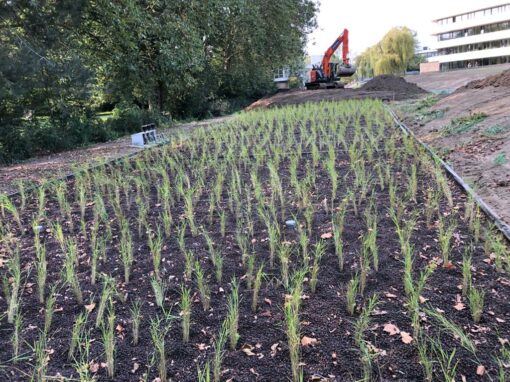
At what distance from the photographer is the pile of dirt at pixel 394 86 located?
Answer: 17500 millimetres

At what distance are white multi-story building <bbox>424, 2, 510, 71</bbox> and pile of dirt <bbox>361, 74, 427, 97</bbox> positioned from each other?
39203 mm

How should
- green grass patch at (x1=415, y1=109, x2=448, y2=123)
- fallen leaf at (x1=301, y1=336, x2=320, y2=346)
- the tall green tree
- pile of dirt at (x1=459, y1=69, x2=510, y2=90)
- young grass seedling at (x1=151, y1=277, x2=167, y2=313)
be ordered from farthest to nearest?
pile of dirt at (x1=459, y1=69, x2=510, y2=90)
green grass patch at (x1=415, y1=109, x2=448, y2=123)
the tall green tree
young grass seedling at (x1=151, y1=277, x2=167, y2=313)
fallen leaf at (x1=301, y1=336, x2=320, y2=346)

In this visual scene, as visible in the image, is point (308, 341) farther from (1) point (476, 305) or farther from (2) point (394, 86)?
(2) point (394, 86)

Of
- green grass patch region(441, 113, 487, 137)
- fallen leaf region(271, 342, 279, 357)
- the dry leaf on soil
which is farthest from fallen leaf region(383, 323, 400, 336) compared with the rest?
green grass patch region(441, 113, 487, 137)

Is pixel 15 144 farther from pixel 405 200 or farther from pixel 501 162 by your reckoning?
pixel 501 162

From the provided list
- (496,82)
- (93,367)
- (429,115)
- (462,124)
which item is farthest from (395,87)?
(93,367)

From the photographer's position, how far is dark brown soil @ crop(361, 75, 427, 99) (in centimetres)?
1731

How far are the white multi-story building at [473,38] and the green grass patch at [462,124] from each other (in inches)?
2031

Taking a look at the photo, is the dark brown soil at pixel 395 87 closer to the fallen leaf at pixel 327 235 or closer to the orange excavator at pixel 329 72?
the orange excavator at pixel 329 72

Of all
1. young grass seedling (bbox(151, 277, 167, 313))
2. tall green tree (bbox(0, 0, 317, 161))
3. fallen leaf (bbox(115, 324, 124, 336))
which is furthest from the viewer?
tall green tree (bbox(0, 0, 317, 161))

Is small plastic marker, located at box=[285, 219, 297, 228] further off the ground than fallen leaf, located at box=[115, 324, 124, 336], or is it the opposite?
small plastic marker, located at box=[285, 219, 297, 228]

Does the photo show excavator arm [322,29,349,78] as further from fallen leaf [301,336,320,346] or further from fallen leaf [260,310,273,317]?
fallen leaf [301,336,320,346]

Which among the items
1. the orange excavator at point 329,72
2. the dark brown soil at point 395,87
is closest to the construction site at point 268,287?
Answer: the dark brown soil at point 395,87

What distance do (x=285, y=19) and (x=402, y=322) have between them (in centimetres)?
1903
